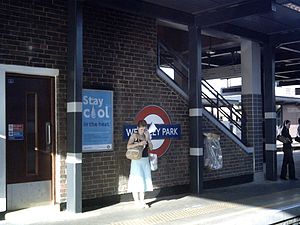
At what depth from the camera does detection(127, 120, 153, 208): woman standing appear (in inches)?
313

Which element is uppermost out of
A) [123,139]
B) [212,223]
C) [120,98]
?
[120,98]

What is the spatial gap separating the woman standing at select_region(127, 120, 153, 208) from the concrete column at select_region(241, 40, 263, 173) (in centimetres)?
450

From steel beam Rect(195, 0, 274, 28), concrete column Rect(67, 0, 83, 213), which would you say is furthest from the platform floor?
steel beam Rect(195, 0, 274, 28)

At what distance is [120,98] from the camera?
8.77 metres

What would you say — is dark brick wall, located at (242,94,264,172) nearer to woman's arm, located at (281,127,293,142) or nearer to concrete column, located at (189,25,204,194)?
woman's arm, located at (281,127,293,142)

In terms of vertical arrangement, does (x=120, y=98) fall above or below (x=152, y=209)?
above

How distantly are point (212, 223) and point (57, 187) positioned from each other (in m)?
2.75

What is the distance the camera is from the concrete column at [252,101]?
11727 mm

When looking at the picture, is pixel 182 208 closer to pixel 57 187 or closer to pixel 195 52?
pixel 57 187

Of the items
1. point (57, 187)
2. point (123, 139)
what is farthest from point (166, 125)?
point (57, 187)

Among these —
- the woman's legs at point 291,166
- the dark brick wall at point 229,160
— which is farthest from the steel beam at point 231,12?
the woman's legs at point 291,166

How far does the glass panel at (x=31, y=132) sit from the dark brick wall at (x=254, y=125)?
608 cm

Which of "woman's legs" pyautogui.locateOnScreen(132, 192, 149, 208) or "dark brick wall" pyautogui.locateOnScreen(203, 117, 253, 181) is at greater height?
"dark brick wall" pyautogui.locateOnScreen(203, 117, 253, 181)

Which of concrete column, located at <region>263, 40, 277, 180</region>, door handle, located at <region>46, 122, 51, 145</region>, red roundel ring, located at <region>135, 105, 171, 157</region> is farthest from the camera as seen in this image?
concrete column, located at <region>263, 40, 277, 180</region>
